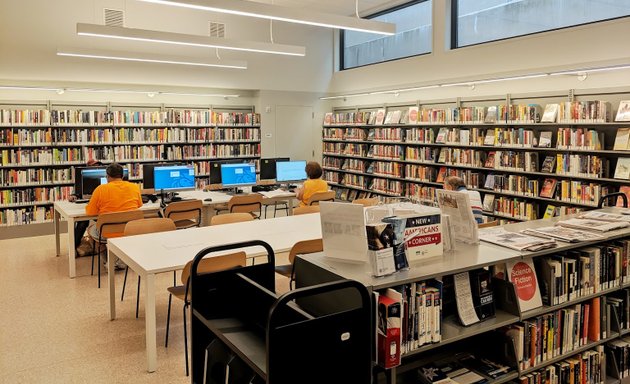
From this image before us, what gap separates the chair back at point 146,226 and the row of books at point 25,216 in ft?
14.2

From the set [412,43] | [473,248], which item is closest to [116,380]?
[473,248]

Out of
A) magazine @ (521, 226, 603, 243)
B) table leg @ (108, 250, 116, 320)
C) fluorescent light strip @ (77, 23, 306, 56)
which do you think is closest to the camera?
magazine @ (521, 226, 603, 243)

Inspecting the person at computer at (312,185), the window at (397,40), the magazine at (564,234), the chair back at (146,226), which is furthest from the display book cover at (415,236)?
the window at (397,40)

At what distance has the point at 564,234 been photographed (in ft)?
9.38

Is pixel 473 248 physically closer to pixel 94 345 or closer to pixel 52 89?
pixel 94 345

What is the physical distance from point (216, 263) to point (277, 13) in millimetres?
→ 3095

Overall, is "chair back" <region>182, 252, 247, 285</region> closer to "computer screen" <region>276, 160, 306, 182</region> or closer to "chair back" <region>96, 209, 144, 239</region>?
"chair back" <region>96, 209, 144, 239</region>

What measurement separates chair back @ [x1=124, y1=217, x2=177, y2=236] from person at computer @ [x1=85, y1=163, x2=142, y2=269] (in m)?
1.15

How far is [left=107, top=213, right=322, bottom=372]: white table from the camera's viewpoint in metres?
3.31

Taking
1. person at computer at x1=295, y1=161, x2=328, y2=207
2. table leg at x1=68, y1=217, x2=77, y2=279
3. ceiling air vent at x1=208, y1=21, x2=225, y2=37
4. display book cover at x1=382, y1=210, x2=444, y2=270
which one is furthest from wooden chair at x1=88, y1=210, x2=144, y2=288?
ceiling air vent at x1=208, y1=21, x2=225, y2=37

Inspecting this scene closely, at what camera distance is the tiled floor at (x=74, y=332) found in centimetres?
334

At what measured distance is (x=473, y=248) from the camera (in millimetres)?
2584

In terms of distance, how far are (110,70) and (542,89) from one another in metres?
6.79

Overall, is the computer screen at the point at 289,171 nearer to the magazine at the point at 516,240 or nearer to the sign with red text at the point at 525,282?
the magazine at the point at 516,240
